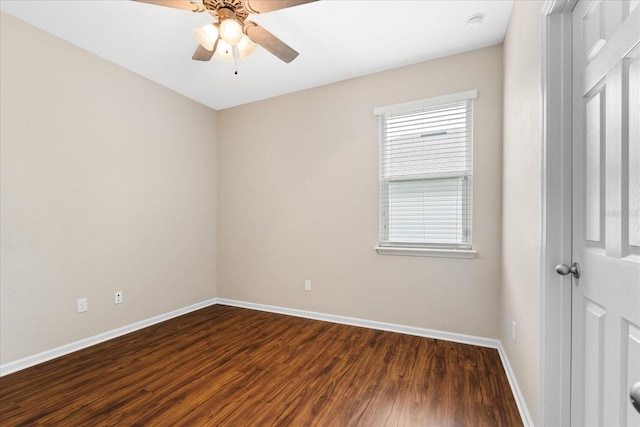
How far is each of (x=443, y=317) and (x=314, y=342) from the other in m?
1.28

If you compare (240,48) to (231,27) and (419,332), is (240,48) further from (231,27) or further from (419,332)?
(419,332)

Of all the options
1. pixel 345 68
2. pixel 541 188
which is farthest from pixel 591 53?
pixel 345 68

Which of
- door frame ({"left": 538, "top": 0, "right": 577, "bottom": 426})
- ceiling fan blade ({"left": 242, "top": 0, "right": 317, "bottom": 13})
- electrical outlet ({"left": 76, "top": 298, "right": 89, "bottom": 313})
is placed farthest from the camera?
electrical outlet ({"left": 76, "top": 298, "right": 89, "bottom": 313})

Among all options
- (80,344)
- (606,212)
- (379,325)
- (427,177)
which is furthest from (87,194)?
(606,212)

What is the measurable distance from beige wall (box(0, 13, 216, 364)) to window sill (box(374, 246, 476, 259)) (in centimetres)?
248

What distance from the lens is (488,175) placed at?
264cm

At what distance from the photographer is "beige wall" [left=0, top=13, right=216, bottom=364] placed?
7.39ft

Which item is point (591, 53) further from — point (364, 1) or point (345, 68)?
point (345, 68)

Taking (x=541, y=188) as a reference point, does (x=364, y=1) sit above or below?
above

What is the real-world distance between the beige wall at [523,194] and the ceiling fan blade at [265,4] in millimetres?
1308

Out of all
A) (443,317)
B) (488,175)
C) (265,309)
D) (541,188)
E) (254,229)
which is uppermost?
(488,175)

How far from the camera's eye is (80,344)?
2629 millimetres

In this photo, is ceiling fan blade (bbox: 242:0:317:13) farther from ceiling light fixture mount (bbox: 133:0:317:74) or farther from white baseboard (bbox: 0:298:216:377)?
white baseboard (bbox: 0:298:216:377)

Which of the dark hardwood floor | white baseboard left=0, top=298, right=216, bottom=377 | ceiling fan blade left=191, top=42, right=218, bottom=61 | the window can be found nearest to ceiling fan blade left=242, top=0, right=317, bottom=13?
ceiling fan blade left=191, top=42, right=218, bottom=61
